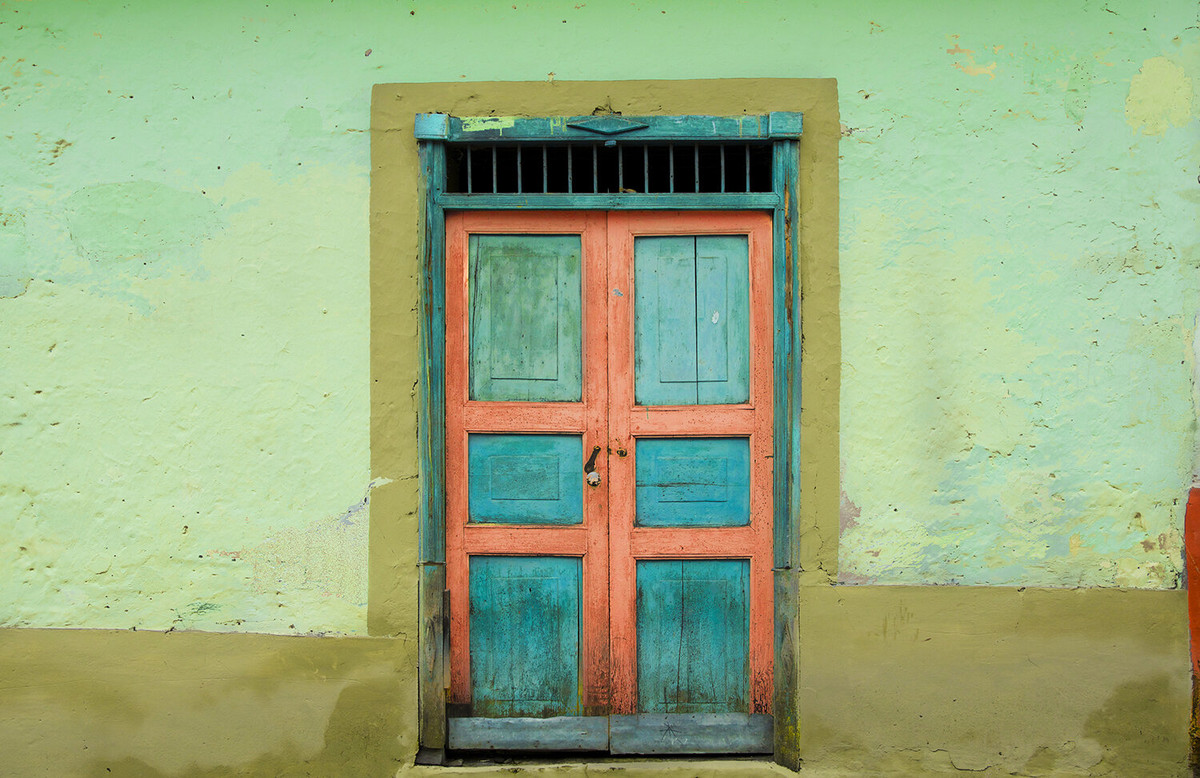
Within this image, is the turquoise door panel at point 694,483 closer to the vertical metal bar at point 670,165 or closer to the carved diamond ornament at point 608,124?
the vertical metal bar at point 670,165

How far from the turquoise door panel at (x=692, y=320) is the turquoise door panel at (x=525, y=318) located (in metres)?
0.26

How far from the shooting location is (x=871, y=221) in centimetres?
279

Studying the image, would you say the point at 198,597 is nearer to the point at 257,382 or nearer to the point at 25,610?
the point at 25,610

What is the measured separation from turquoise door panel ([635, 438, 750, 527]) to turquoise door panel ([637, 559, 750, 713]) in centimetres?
17

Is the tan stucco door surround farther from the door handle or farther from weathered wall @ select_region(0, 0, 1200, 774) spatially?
the door handle

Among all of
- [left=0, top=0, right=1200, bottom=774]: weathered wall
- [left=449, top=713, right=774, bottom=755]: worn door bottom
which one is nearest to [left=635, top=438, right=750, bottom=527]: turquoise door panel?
[left=0, top=0, right=1200, bottom=774]: weathered wall

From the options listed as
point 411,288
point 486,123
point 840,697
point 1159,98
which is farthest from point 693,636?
point 1159,98

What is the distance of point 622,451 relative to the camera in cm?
288

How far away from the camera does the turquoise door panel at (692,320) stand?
2881mm

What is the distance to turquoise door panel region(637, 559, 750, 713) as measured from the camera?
289 centimetres

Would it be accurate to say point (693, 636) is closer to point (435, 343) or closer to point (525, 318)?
point (525, 318)

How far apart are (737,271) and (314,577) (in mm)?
2004

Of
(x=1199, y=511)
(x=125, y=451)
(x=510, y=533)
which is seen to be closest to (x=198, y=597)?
(x=125, y=451)

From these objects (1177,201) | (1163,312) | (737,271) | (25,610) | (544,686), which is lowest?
(544,686)
